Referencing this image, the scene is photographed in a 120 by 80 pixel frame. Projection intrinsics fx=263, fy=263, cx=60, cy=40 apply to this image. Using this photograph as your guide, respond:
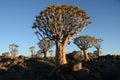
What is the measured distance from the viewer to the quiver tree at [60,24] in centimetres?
2769

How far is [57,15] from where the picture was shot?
90.9ft

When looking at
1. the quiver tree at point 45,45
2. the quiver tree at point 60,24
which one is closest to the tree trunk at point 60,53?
the quiver tree at point 60,24

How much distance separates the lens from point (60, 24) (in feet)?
91.0

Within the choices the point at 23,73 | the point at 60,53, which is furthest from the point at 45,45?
the point at 23,73

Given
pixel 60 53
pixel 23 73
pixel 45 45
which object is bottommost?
pixel 23 73

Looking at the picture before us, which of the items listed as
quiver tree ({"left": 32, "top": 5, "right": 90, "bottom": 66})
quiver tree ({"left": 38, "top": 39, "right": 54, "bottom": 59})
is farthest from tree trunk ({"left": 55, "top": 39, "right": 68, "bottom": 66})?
quiver tree ({"left": 38, "top": 39, "right": 54, "bottom": 59})

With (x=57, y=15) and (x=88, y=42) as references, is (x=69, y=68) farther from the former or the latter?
(x=88, y=42)

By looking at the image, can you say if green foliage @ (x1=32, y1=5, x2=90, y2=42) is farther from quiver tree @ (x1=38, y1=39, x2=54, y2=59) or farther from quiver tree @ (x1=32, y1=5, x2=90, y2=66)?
quiver tree @ (x1=38, y1=39, x2=54, y2=59)

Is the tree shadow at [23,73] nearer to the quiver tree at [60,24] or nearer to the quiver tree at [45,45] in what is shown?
the quiver tree at [60,24]

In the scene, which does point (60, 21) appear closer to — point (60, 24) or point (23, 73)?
point (60, 24)

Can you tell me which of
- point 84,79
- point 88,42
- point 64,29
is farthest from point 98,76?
point 88,42

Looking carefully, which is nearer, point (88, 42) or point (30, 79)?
point (30, 79)

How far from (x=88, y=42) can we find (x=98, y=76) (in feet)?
87.1

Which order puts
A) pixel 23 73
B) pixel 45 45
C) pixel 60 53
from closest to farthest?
pixel 23 73 → pixel 60 53 → pixel 45 45
